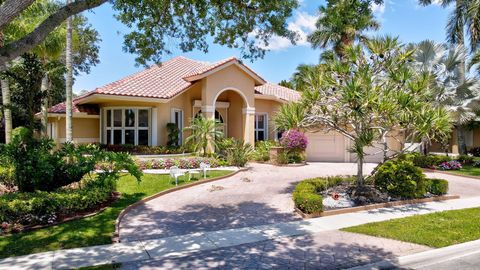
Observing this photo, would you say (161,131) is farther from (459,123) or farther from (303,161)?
(459,123)

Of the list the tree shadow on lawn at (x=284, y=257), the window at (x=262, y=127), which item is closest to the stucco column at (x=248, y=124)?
the window at (x=262, y=127)

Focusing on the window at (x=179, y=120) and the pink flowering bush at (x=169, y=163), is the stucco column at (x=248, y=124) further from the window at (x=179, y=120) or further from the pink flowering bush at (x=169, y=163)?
the pink flowering bush at (x=169, y=163)

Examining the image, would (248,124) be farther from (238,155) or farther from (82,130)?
(82,130)

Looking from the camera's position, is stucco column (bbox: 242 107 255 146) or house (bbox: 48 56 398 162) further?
stucco column (bbox: 242 107 255 146)

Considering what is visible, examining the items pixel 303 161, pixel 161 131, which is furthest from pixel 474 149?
pixel 161 131

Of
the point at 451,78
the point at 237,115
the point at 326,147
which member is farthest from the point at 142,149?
the point at 451,78

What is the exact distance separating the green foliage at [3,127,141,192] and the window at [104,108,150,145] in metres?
9.01

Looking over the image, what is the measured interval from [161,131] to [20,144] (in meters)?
10.7

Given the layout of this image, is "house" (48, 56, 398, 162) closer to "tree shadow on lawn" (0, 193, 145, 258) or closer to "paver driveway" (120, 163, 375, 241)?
"paver driveway" (120, 163, 375, 241)

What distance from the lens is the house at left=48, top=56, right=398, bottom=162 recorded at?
1997 cm

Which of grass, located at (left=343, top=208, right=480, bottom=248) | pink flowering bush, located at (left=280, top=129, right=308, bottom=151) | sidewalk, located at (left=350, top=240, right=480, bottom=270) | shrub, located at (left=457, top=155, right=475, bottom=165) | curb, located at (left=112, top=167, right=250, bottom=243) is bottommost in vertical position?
sidewalk, located at (left=350, top=240, right=480, bottom=270)

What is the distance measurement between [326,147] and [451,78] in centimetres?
960

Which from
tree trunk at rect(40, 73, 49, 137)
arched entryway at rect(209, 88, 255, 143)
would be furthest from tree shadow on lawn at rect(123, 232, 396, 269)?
arched entryway at rect(209, 88, 255, 143)

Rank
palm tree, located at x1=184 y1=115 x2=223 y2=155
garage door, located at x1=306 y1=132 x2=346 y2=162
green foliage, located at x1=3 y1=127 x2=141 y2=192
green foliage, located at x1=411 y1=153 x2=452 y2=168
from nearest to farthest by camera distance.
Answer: green foliage, located at x1=3 y1=127 x2=141 y2=192 → palm tree, located at x1=184 y1=115 x2=223 y2=155 → green foliage, located at x1=411 y1=153 x2=452 y2=168 → garage door, located at x1=306 y1=132 x2=346 y2=162
